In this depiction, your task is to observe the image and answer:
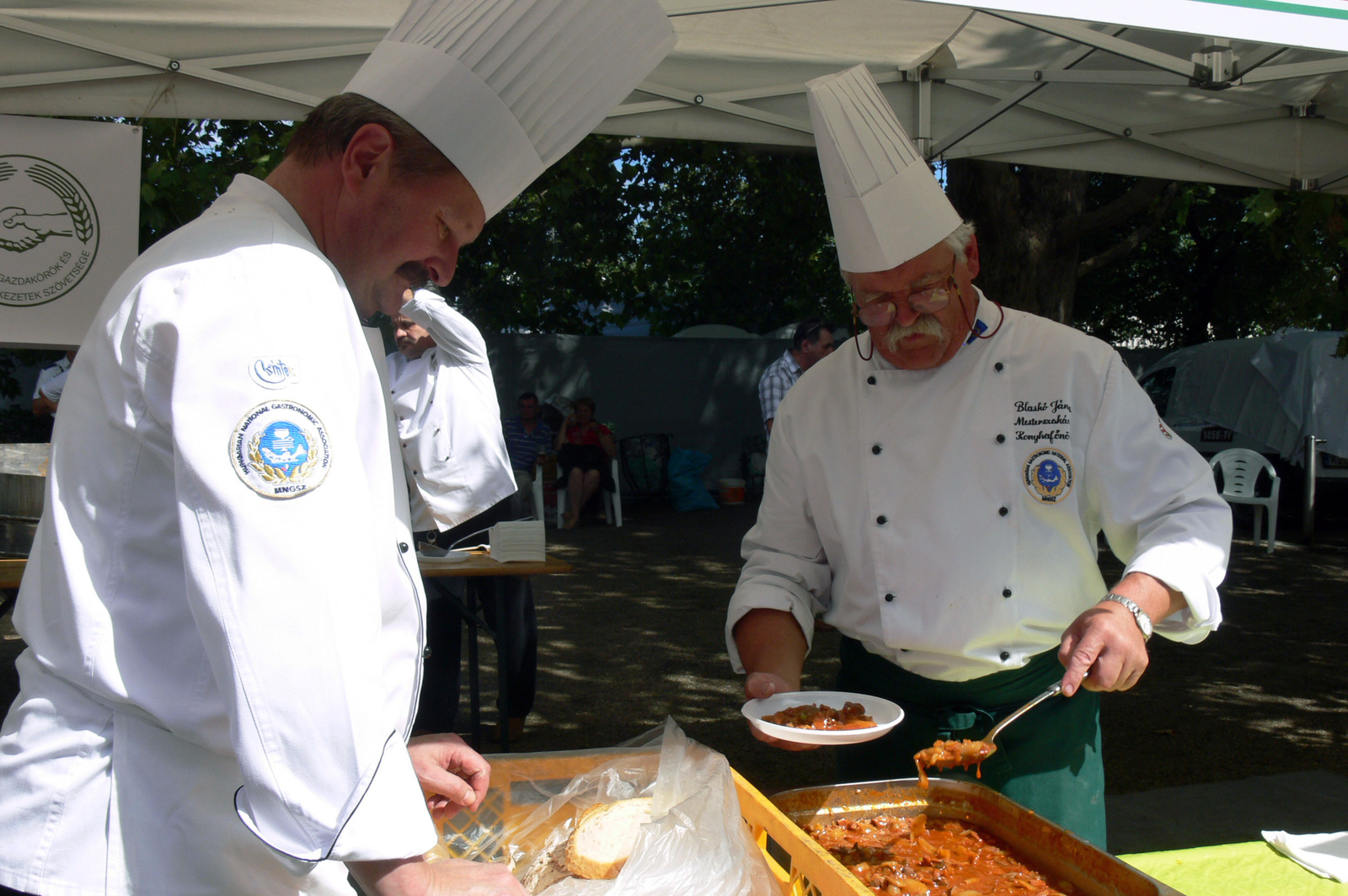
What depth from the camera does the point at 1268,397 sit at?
9867 mm

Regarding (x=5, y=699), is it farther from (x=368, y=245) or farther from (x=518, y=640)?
(x=368, y=245)

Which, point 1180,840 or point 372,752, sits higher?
point 372,752

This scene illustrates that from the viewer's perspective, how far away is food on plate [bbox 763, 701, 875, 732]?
5.25 ft

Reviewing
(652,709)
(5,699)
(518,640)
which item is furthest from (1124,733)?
(5,699)

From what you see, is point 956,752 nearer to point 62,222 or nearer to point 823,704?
point 823,704

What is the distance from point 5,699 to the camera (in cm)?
442

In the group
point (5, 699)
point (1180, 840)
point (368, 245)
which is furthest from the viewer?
point (5, 699)

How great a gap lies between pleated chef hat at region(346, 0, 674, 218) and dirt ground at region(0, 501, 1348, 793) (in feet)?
10.2

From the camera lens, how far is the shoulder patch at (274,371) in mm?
805

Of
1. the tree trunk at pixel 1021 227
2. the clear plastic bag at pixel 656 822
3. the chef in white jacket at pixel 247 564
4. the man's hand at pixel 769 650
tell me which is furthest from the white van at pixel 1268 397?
the chef in white jacket at pixel 247 564

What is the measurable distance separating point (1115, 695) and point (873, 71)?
3451 millimetres

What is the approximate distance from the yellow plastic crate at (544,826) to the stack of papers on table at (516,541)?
2314 mm

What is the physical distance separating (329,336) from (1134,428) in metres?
1.49

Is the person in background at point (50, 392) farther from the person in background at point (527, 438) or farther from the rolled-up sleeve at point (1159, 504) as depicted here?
the rolled-up sleeve at point (1159, 504)
